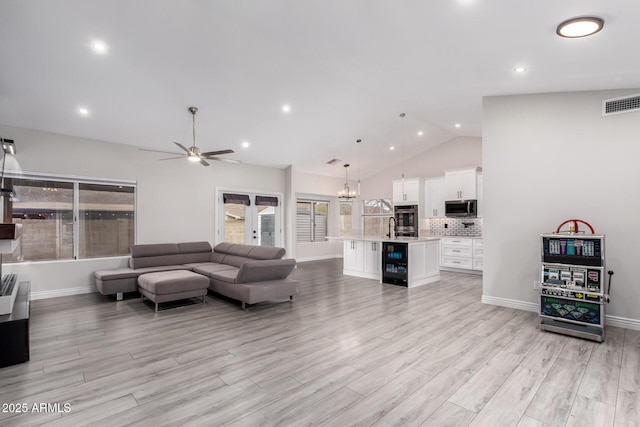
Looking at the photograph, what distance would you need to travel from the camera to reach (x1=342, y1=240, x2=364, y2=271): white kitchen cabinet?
23.1 feet

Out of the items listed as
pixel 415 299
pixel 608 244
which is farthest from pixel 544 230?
pixel 415 299

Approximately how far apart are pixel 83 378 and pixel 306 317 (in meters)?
2.38

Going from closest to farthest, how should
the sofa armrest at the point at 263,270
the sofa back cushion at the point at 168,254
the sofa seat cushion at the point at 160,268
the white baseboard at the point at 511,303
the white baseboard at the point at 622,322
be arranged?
the white baseboard at the point at 622,322 < the white baseboard at the point at 511,303 < the sofa armrest at the point at 263,270 < the sofa seat cushion at the point at 160,268 < the sofa back cushion at the point at 168,254

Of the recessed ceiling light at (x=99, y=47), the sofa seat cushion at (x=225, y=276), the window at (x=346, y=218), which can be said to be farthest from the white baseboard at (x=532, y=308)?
the window at (x=346, y=218)

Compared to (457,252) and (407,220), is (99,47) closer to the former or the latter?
(407,220)

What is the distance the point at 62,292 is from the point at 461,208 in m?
8.45

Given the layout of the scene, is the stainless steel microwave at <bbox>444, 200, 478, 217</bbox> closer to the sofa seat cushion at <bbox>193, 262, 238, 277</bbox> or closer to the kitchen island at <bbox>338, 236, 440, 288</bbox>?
the kitchen island at <bbox>338, 236, 440, 288</bbox>

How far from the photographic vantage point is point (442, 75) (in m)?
4.11

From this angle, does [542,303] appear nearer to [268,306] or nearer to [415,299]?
[415,299]

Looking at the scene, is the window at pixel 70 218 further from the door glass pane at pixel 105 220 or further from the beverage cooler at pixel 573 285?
the beverage cooler at pixel 573 285

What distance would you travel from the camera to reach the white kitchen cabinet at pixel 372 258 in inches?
263

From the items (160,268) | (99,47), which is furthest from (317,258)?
(99,47)

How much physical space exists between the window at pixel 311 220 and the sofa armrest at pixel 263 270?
479 centimetres

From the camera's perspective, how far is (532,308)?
14.1ft
